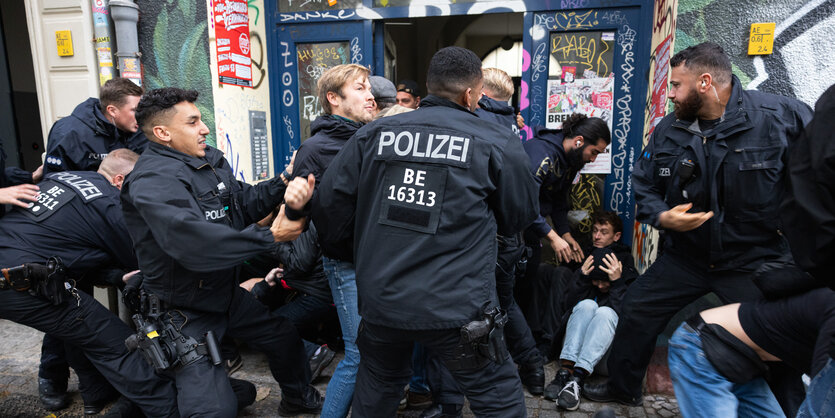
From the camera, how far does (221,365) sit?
250 centimetres

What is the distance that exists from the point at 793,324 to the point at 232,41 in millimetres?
4301

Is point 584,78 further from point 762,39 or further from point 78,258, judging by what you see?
point 78,258

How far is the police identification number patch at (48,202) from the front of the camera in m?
2.77

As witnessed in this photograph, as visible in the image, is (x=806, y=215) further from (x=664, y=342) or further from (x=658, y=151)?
(x=664, y=342)

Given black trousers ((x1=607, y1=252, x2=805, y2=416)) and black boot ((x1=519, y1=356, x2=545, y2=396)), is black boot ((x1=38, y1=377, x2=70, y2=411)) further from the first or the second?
black trousers ((x1=607, y1=252, x2=805, y2=416))

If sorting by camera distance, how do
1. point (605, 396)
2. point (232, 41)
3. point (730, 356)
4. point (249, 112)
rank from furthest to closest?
1. point (249, 112)
2. point (232, 41)
3. point (605, 396)
4. point (730, 356)

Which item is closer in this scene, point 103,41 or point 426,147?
point 426,147

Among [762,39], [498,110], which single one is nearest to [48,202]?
[498,110]

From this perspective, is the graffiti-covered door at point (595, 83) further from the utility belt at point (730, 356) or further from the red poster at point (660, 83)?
the utility belt at point (730, 356)

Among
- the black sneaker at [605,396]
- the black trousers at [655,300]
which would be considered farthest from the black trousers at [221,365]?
the black trousers at [655,300]

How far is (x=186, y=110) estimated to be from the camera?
246 centimetres

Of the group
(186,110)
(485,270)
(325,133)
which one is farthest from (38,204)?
(485,270)

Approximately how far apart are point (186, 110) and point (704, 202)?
2633 mm

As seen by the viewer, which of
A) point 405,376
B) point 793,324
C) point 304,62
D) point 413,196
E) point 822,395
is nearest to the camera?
point 822,395
